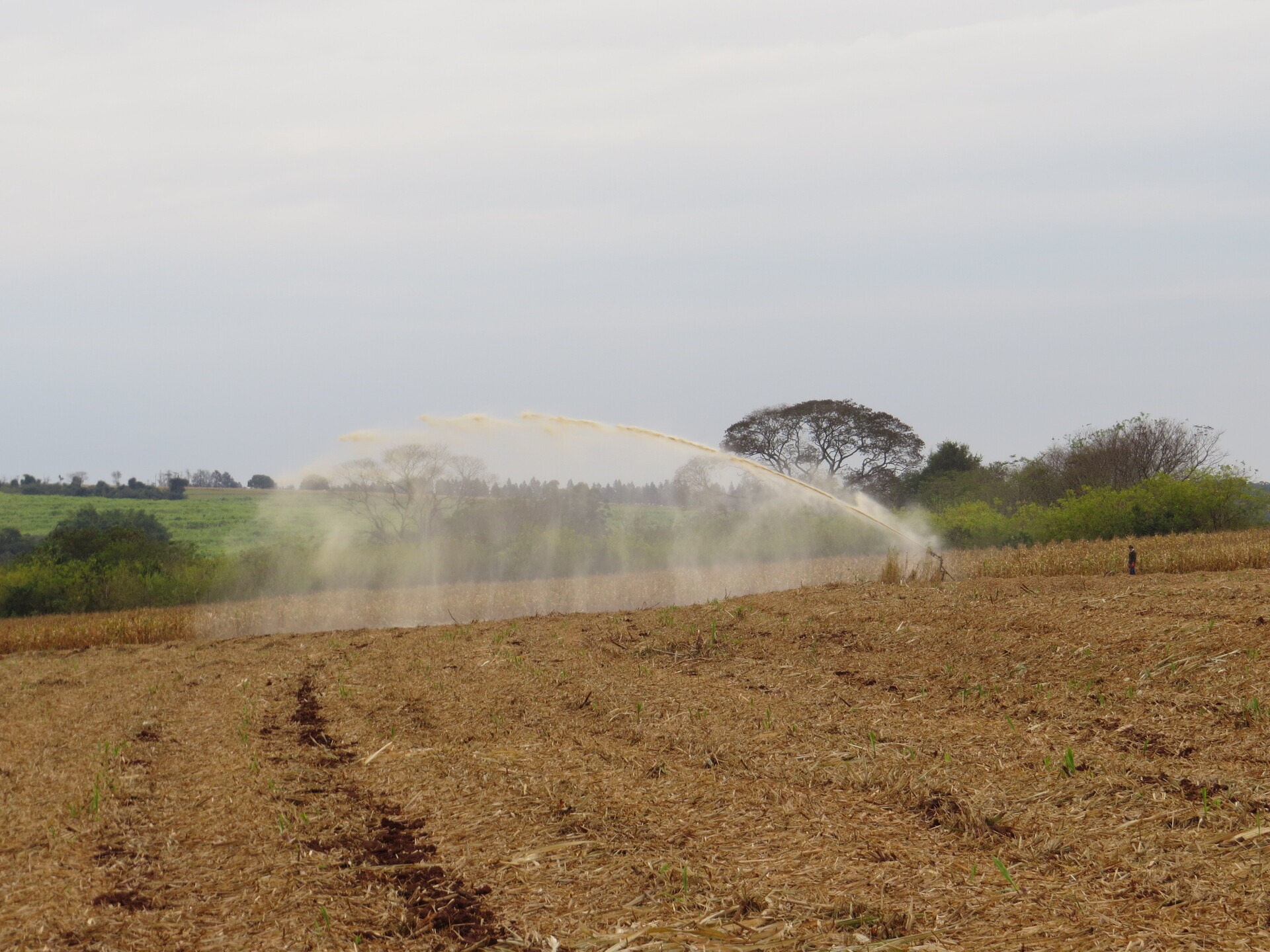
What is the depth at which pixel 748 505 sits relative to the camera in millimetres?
25359

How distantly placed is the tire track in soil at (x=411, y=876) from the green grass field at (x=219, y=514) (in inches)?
667

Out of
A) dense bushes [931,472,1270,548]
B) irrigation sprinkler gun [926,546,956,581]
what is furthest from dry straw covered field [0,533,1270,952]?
dense bushes [931,472,1270,548]

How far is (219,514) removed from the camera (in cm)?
5919

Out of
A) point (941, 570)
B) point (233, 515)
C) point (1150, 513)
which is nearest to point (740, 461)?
point (941, 570)

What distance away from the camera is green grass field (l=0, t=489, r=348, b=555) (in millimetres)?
23797

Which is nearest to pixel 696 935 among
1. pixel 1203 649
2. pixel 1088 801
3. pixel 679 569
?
pixel 1088 801

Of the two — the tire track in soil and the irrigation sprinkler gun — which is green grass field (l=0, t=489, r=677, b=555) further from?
the tire track in soil

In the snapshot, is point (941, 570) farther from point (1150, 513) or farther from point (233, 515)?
point (233, 515)

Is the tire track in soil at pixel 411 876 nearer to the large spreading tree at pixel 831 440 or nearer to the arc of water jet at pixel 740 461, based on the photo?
the arc of water jet at pixel 740 461

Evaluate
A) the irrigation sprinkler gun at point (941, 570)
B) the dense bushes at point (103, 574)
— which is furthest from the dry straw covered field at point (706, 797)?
the dense bushes at point (103, 574)

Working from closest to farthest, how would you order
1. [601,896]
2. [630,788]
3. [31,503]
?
[601,896], [630,788], [31,503]

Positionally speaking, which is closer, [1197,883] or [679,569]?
[1197,883]

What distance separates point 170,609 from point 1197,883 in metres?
25.7

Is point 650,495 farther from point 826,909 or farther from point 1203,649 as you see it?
point 826,909
